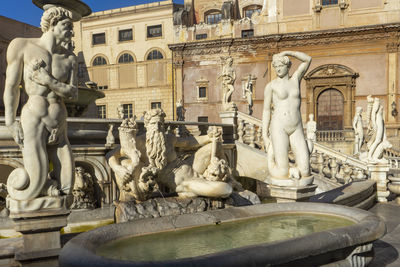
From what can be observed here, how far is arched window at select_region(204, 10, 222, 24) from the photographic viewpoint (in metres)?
29.0

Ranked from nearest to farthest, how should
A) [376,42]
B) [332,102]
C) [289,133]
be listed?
[289,133], [376,42], [332,102]

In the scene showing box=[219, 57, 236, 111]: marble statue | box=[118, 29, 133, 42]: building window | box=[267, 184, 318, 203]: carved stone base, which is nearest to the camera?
box=[267, 184, 318, 203]: carved stone base

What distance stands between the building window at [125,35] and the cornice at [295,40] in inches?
227

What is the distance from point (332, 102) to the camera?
24656mm

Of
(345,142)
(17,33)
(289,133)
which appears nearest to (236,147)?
(289,133)

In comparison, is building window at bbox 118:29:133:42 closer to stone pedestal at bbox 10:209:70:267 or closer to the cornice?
the cornice

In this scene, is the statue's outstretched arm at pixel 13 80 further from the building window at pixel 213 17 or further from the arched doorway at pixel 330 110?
the building window at pixel 213 17

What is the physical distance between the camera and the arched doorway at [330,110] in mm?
24234

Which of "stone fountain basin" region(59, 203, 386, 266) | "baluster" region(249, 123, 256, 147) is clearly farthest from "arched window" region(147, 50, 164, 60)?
"stone fountain basin" region(59, 203, 386, 266)

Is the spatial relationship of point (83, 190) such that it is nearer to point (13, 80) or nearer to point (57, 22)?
point (13, 80)

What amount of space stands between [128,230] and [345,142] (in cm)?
1853

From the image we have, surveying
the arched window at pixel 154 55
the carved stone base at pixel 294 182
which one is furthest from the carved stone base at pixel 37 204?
→ the arched window at pixel 154 55

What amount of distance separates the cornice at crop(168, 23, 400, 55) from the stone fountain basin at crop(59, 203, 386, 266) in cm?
2225

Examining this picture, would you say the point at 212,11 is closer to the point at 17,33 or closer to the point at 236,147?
the point at 17,33
